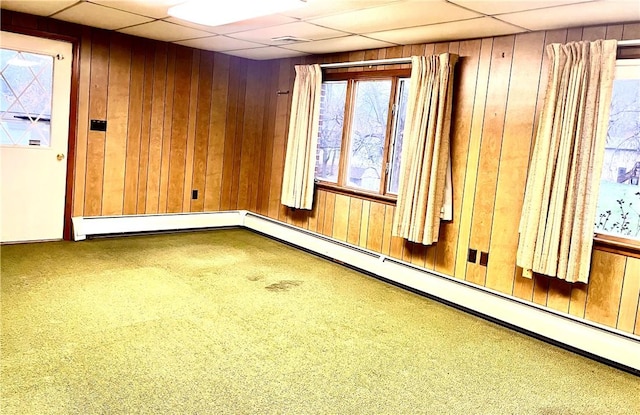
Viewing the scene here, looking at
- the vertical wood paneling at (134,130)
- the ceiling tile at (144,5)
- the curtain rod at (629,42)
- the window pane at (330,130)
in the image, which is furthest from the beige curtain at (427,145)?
the vertical wood paneling at (134,130)

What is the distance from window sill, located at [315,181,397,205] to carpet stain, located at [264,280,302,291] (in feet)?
3.65

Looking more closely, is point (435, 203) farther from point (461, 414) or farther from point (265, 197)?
point (265, 197)

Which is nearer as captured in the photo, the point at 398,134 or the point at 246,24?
the point at 246,24

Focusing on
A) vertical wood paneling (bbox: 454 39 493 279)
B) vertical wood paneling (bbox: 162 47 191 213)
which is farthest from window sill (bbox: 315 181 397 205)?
vertical wood paneling (bbox: 162 47 191 213)

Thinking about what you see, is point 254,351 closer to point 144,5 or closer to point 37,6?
point 144,5

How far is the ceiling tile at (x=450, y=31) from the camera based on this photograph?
3531mm

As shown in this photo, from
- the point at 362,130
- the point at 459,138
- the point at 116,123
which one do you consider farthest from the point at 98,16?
→ the point at 459,138

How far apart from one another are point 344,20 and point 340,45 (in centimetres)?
103

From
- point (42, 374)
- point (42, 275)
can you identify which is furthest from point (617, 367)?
point (42, 275)

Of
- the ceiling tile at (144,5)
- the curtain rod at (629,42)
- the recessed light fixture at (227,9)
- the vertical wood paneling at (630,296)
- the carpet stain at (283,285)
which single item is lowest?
the carpet stain at (283,285)

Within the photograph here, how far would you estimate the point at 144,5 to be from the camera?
150 inches

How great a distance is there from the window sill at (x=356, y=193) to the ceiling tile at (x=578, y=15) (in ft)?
6.08

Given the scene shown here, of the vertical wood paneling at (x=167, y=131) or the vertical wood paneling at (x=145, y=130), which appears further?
the vertical wood paneling at (x=167, y=131)

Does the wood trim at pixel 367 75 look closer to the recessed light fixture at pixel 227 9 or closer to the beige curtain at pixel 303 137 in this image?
the beige curtain at pixel 303 137
